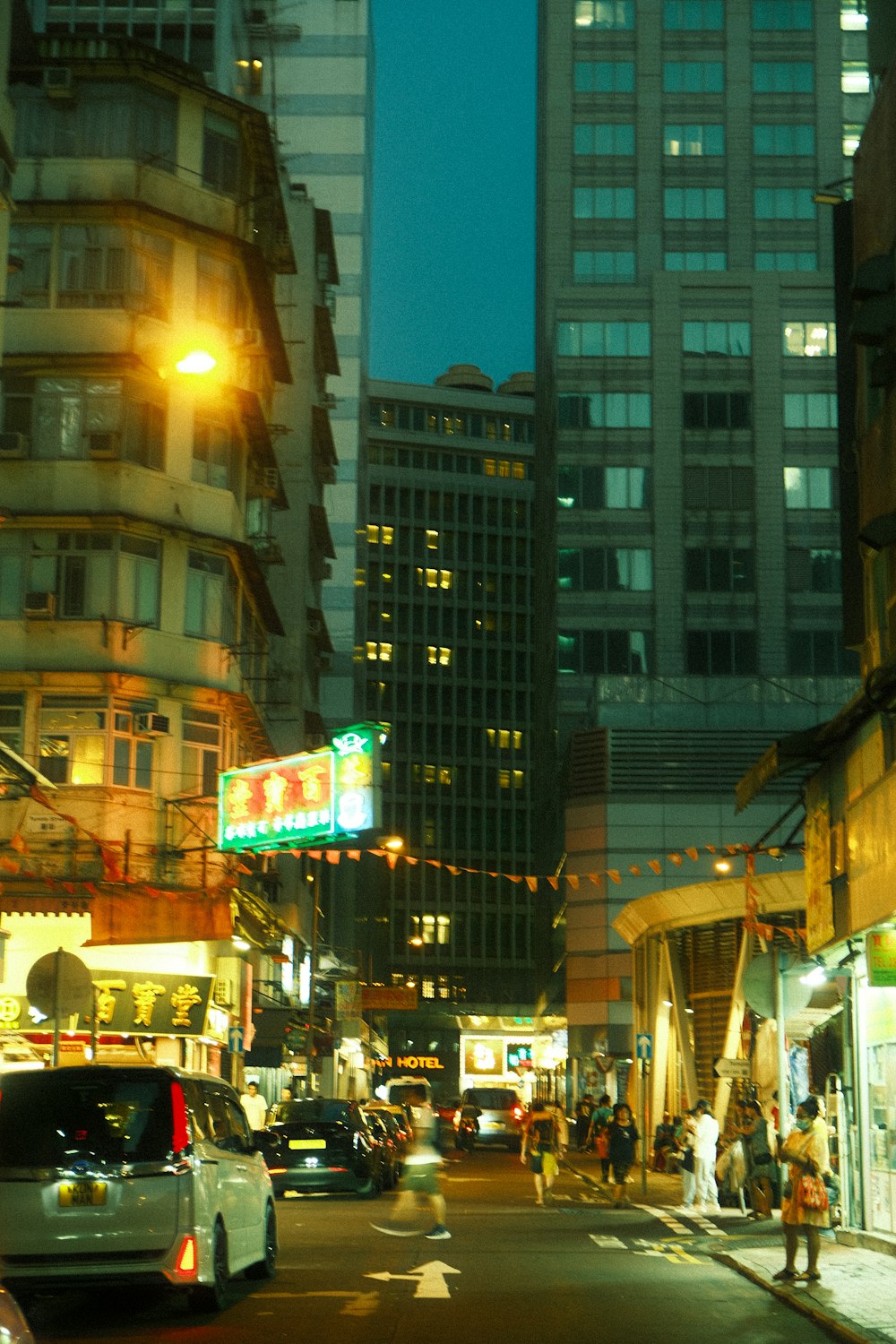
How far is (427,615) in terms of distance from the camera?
140125 mm

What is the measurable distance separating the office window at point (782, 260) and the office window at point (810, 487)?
1034 cm

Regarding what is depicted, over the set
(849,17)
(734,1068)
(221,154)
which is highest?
(849,17)

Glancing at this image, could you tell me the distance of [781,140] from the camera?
279ft

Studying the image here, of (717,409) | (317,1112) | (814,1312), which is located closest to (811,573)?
(717,409)

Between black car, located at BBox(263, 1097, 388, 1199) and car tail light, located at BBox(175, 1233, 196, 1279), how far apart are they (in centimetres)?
1494

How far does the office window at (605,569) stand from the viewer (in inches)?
3127

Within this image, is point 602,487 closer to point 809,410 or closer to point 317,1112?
point 809,410

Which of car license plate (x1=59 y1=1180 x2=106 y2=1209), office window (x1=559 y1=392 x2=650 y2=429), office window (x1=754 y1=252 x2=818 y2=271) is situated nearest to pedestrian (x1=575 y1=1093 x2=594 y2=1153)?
office window (x1=559 y1=392 x2=650 y2=429)

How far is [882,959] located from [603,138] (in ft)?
238

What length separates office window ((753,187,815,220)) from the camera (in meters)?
84.3

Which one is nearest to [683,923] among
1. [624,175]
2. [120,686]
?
[120,686]

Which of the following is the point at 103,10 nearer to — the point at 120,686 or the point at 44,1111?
the point at 120,686

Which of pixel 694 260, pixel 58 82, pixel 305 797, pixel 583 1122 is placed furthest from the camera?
pixel 694 260

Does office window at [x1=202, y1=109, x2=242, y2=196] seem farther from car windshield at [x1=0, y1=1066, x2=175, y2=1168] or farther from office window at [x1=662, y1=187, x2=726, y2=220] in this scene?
office window at [x1=662, y1=187, x2=726, y2=220]
